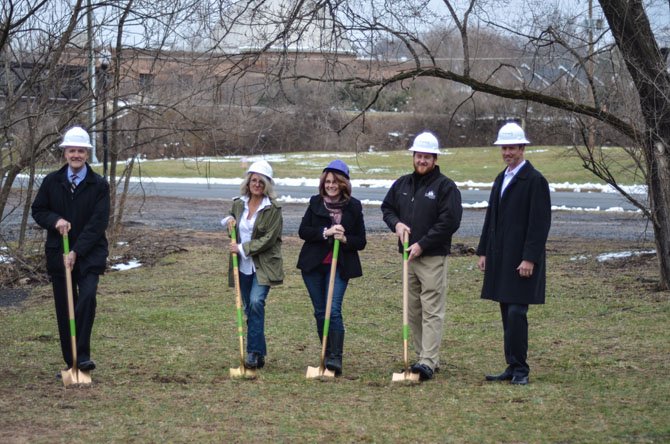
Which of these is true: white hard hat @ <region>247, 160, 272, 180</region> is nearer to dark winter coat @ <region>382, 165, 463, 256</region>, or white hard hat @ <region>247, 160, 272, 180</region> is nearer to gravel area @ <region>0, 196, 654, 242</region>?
→ dark winter coat @ <region>382, 165, 463, 256</region>

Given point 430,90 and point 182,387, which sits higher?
point 430,90

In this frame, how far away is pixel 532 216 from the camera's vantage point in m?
7.55

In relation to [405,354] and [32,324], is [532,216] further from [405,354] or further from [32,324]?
[32,324]

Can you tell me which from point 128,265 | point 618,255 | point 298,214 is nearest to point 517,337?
point 618,255

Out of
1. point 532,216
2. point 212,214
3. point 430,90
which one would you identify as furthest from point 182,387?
point 430,90

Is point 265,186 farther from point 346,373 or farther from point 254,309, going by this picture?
point 346,373

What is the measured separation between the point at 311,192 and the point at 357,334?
922 inches

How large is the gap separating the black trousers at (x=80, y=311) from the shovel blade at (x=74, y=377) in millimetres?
141

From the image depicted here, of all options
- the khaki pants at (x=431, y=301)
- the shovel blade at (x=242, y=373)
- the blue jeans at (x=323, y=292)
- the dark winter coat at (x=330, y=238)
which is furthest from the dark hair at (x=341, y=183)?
the shovel blade at (x=242, y=373)

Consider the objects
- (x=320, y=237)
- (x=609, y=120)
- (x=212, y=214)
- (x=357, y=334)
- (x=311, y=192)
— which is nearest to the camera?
(x=320, y=237)

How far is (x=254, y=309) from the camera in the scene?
8258 millimetres

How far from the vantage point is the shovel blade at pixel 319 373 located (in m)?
7.97

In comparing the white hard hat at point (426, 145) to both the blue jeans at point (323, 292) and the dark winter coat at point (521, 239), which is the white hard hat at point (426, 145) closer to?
the dark winter coat at point (521, 239)

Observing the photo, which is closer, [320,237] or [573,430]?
[573,430]
